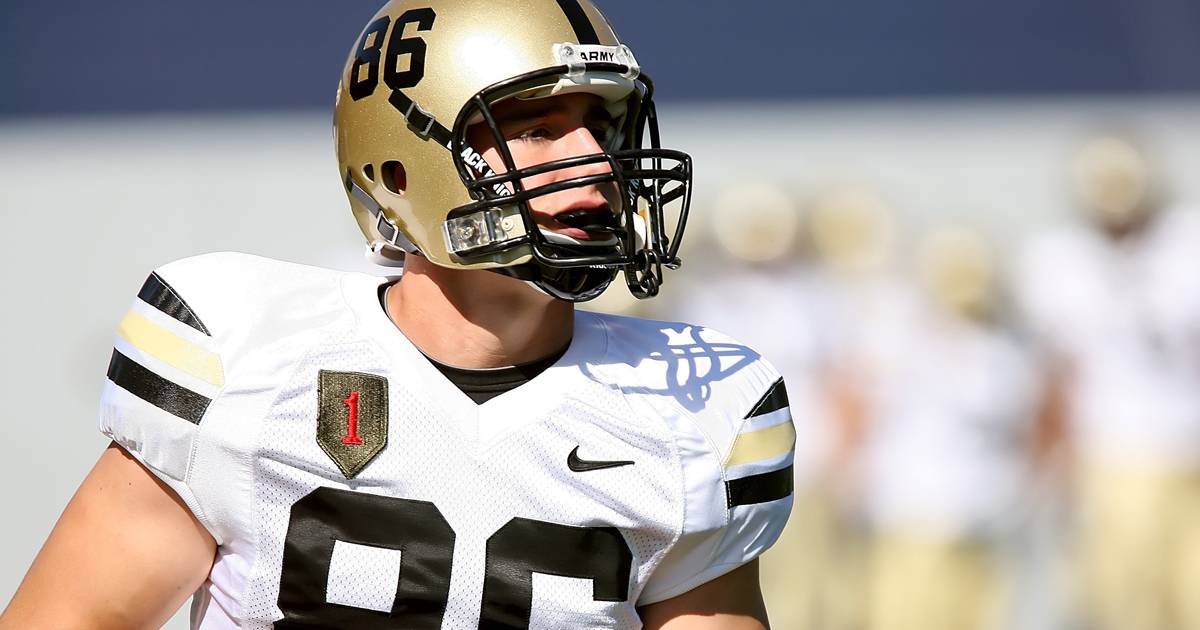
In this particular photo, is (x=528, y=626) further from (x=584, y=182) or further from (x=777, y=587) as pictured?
(x=777, y=587)

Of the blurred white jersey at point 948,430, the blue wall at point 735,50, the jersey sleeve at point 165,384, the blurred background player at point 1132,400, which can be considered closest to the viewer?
the jersey sleeve at point 165,384

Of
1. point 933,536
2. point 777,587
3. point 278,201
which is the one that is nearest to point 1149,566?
point 933,536

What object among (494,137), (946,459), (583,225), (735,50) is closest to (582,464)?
(583,225)

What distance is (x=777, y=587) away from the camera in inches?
201

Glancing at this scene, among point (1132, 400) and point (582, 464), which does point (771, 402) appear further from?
point (1132, 400)

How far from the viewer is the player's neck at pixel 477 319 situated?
1815 millimetres

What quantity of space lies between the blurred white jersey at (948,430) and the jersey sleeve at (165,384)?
3.45 metres

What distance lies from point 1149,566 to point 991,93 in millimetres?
3023

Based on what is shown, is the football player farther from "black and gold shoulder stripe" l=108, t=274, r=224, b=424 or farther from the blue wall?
the blue wall

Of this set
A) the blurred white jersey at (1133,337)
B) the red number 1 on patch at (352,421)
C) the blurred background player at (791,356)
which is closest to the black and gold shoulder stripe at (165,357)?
the red number 1 on patch at (352,421)

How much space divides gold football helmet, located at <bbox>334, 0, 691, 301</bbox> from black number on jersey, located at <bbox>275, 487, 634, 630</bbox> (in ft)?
0.94

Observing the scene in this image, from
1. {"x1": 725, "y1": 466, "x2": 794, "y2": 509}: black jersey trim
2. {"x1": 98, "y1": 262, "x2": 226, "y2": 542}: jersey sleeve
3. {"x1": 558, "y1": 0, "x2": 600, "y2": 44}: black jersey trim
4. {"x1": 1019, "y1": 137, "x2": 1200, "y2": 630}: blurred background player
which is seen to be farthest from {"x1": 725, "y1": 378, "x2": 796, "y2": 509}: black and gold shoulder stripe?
{"x1": 1019, "y1": 137, "x2": 1200, "y2": 630}: blurred background player

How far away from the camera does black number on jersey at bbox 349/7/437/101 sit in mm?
1804

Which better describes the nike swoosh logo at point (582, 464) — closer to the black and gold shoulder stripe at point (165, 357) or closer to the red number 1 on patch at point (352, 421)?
the red number 1 on patch at point (352, 421)
